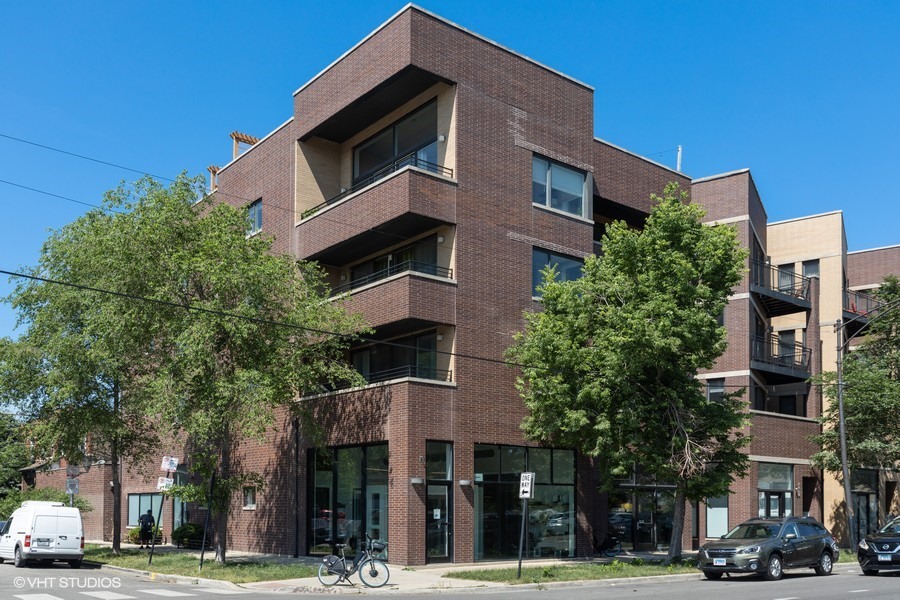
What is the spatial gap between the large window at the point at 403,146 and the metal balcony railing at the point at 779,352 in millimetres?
15932

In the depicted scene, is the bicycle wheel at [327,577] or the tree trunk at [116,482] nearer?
the bicycle wheel at [327,577]

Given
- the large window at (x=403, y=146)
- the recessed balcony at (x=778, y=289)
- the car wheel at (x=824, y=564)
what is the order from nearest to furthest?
the car wheel at (x=824, y=564) → the large window at (x=403, y=146) → the recessed balcony at (x=778, y=289)

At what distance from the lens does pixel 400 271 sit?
3066 cm

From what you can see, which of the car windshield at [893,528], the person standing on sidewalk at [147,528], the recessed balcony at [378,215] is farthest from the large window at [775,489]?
the person standing on sidewalk at [147,528]

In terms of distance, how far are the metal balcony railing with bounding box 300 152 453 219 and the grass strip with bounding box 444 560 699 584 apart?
38.7ft

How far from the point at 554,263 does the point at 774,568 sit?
1188 centimetres

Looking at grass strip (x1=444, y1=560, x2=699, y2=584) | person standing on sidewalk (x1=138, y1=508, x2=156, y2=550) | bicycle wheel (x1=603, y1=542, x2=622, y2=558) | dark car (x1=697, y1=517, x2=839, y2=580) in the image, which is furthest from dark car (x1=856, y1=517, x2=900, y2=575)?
person standing on sidewalk (x1=138, y1=508, x2=156, y2=550)

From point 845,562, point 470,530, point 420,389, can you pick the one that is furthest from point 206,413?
point 845,562

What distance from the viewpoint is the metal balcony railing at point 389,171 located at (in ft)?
94.9

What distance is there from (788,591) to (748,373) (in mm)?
17818

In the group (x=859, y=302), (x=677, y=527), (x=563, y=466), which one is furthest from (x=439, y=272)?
(x=859, y=302)

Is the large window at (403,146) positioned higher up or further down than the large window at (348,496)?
higher up

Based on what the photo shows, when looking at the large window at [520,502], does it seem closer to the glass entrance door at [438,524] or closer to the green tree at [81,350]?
the glass entrance door at [438,524]

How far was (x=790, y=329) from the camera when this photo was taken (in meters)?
42.8
